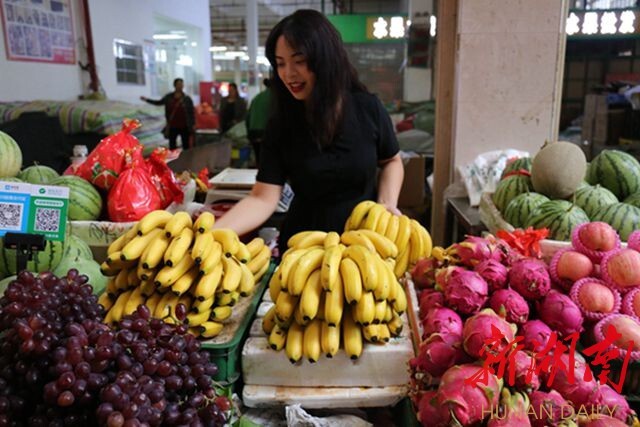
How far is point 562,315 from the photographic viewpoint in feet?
3.78

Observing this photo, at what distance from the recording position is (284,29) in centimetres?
192

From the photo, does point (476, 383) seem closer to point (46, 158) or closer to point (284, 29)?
point (284, 29)

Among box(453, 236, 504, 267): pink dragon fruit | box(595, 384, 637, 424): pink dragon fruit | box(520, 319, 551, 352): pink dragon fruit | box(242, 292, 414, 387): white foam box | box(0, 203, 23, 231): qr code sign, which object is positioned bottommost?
box(242, 292, 414, 387): white foam box

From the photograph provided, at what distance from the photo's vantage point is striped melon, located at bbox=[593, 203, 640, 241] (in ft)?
6.61

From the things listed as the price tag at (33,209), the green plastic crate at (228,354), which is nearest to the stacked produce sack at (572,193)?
the green plastic crate at (228,354)

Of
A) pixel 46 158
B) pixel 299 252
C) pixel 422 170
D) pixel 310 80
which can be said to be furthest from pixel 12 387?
pixel 422 170

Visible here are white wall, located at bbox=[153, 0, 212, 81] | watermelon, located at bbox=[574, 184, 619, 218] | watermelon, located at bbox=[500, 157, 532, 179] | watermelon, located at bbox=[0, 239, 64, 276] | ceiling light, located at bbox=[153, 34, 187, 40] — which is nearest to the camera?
watermelon, located at bbox=[0, 239, 64, 276]

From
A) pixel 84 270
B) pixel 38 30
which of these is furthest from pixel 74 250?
pixel 38 30

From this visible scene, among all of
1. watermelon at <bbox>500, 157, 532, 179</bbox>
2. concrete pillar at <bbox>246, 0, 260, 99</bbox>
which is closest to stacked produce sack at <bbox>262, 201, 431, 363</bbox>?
watermelon at <bbox>500, 157, 532, 179</bbox>

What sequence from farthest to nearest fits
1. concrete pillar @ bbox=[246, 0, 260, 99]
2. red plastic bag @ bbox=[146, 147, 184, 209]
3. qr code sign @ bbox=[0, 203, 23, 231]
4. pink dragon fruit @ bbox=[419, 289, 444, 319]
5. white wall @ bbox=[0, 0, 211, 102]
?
concrete pillar @ bbox=[246, 0, 260, 99] < white wall @ bbox=[0, 0, 211, 102] < red plastic bag @ bbox=[146, 147, 184, 209] < qr code sign @ bbox=[0, 203, 23, 231] < pink dragon fruit @ bbox=[419, 289, 444, 319]

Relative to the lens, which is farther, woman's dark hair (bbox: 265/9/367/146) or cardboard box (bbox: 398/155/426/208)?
cardboard box (bbox: 398/155/426/208)

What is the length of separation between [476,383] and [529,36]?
2954 millimetres

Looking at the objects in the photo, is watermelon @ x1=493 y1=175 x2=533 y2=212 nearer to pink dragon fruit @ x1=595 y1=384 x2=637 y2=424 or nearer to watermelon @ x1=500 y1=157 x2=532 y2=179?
watermelon @ x1=500 y1=157 x2=532 y2=179

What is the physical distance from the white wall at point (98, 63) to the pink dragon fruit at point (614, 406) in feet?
18.9
